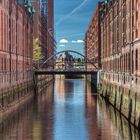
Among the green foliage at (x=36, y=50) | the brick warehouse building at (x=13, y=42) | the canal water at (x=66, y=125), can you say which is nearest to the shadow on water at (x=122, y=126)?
the canal water at (x=66, y=125)

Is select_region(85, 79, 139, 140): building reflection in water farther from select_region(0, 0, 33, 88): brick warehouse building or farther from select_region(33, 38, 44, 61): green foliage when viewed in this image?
select_region(33, 38, 44, 61): green foliage

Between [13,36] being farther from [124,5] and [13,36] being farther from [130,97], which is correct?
[130,97]

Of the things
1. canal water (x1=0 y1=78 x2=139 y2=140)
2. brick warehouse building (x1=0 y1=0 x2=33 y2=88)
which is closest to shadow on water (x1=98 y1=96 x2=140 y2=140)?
canal water (x1=0 y1=78 x2=139 y2=140)

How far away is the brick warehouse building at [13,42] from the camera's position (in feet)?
190

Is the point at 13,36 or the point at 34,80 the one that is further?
the point at 34,80

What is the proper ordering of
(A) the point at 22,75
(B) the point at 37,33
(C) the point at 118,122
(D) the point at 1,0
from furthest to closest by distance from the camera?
1. (B) the point at 37,33
2. (A) the point at 22,75
3. (D) the point at 1,0
4. (C) the point at 118,122

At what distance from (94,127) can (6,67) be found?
23916mm

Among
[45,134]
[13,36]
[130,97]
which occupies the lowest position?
[45,134]

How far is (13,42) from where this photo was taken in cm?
7012

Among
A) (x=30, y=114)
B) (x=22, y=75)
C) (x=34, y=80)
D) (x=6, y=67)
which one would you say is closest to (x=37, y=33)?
(x=34, y=80)

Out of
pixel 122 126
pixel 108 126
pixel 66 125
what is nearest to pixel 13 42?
pixel 66 125

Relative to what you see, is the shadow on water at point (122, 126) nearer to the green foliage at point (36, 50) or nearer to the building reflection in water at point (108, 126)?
the building reflection in water at point (108, 126)

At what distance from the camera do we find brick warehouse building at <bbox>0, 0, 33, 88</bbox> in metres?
58.0

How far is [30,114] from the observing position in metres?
52.3
